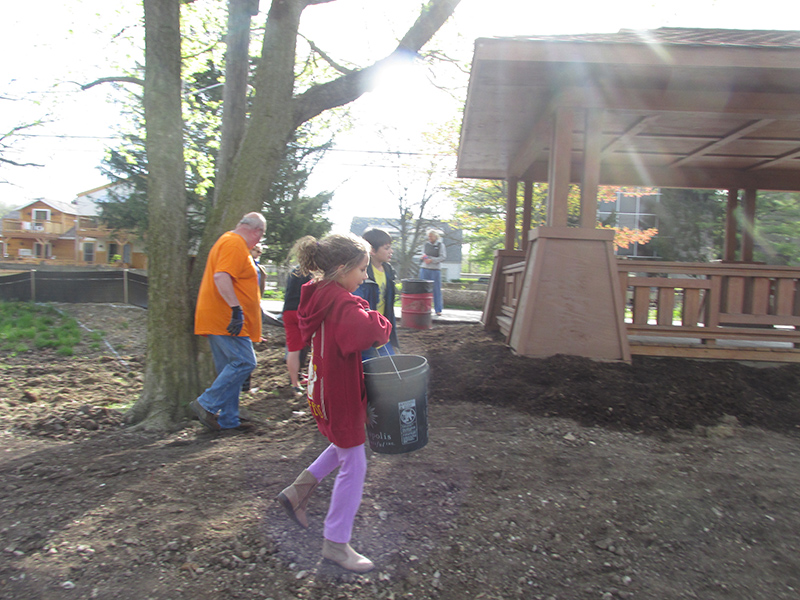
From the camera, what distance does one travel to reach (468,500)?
3.00m

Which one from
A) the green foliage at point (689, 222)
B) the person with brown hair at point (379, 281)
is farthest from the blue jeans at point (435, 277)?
the green foliage at point (689, 222)

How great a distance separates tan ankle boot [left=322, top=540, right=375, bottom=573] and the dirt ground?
53mm

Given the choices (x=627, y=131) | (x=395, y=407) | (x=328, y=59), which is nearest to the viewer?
(x=395, y=407)

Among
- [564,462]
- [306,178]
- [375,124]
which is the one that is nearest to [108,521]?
[564,462]

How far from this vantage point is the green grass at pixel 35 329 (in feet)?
27.4

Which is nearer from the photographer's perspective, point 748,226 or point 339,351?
point 339,351

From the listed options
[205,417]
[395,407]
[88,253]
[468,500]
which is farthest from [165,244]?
[88,253]

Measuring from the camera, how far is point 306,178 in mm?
18844

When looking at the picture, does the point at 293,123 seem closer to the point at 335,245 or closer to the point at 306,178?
the point at 335,245

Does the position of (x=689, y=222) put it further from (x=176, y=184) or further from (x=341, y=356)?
(x=341, y=356)

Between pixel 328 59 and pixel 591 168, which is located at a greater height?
pixel 328 59

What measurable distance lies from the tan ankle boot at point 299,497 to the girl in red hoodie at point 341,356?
0.23m

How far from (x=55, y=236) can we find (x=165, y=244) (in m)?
49.4

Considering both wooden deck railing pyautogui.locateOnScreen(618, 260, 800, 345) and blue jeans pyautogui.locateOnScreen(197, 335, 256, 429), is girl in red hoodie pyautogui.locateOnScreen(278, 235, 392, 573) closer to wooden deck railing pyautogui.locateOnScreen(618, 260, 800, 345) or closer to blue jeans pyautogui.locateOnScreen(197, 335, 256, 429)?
blue jeans pyautogui.locateOnScreen(197, 335, 256, 429)
